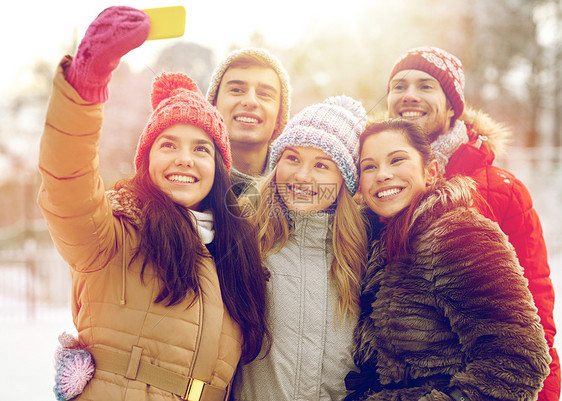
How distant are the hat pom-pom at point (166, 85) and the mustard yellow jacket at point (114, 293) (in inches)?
26.4

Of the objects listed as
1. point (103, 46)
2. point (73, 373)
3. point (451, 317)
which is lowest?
point (73, 373)

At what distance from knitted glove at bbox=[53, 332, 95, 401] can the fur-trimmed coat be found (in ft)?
3.74

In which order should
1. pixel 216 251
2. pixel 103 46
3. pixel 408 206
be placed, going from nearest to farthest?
pixel 103 46, pixel 216 251, pixel 408 206

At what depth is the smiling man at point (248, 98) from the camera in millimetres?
3514

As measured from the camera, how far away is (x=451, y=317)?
6.43 ft

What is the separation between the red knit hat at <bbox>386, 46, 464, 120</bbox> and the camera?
3158mm

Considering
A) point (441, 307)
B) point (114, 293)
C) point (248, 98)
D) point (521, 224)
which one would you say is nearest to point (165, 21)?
point (114, 293)

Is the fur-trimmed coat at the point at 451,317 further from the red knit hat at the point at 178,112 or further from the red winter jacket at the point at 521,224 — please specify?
the red knit hat at the point at 178,112

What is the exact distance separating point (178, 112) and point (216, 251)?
67 cm

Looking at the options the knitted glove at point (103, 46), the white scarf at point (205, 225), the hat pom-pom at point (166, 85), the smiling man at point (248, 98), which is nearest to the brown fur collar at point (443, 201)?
the white scarf at point (205, 225)

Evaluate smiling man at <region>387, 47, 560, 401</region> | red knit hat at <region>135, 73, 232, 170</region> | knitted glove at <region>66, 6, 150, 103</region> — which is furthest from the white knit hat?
knitted glove at <region>66, 6, 150, 103</region>

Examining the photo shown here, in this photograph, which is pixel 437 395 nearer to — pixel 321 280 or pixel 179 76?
pixel 321 280

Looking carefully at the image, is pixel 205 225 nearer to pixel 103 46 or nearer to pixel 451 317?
pixel 103 46

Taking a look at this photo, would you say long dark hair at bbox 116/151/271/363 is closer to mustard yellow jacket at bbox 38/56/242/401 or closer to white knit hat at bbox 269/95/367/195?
mustard yellow jacket at bbox 38/56/242/401
